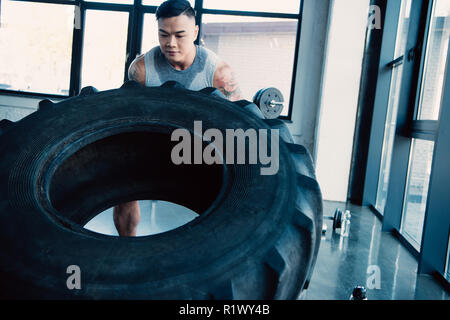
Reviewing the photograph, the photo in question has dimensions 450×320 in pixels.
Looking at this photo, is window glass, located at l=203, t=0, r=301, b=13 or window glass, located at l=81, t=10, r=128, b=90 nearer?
window glass, located at l=203, t=0, r=301, b=13

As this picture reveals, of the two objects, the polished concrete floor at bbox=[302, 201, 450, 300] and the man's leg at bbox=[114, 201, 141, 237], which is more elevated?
the man's leg at bbox=[114, 201, 141, 237]

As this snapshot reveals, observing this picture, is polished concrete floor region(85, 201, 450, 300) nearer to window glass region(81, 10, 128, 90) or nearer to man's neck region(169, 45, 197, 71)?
man's neck region(169, 45, 197, 71)

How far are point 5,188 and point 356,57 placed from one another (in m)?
3.97

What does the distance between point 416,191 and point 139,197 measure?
7.74ft

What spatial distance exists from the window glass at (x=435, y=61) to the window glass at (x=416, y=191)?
0.26 metres

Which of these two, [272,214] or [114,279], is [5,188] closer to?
[114,279]

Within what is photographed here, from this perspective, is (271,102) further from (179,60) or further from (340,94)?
(340,94)

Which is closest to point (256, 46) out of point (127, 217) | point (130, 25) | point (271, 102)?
point (130, 25)

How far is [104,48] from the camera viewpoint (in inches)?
207

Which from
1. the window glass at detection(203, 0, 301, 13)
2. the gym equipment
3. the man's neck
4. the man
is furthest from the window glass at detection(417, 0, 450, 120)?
the window glass at detection(203, 0, 301, 13)

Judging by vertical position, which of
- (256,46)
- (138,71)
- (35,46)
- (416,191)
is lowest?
(416,191)

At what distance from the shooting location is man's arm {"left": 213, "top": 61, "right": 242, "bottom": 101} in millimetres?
1879

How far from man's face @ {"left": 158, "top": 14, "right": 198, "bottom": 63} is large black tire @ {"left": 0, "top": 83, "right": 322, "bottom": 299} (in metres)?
0.53

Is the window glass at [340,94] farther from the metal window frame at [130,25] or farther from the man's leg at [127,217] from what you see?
the man's leg at [127,217]
